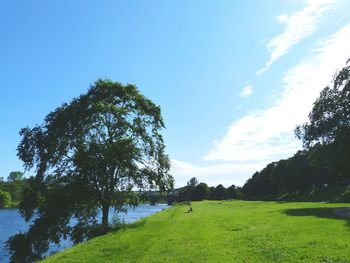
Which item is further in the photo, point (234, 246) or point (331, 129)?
point (331, 129)

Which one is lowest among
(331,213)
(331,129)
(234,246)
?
(234,246)

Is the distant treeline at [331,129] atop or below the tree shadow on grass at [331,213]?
atop

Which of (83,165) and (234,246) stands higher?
(83,165)

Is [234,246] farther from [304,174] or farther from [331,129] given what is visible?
[304,174]

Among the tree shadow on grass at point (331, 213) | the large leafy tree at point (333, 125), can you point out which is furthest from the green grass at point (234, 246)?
the large leafy tree at point (333, 125)

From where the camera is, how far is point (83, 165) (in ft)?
124

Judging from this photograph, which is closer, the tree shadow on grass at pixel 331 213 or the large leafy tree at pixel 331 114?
the tree shadow on grass at pixel 331 213

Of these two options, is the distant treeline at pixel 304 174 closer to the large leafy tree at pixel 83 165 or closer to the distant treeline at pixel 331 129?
the distant treeline at pixel 331 129

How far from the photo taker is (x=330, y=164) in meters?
53.7

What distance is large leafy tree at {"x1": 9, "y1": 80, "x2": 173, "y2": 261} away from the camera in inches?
1473

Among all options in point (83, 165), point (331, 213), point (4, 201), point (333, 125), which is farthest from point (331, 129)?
point (4, 201)

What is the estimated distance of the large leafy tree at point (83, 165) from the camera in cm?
3741

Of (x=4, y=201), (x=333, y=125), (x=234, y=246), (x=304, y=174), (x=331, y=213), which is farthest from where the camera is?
(x=4, y=201)

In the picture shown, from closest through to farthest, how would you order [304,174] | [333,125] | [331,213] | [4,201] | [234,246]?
[234,246] < [331,213] < [333,125] < [304,174] < [4,201]
